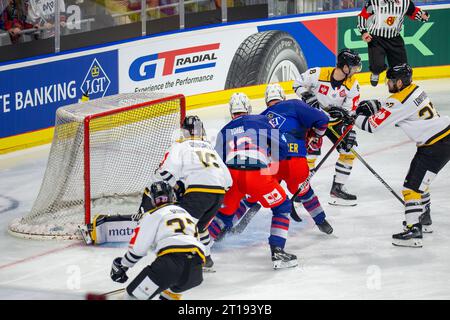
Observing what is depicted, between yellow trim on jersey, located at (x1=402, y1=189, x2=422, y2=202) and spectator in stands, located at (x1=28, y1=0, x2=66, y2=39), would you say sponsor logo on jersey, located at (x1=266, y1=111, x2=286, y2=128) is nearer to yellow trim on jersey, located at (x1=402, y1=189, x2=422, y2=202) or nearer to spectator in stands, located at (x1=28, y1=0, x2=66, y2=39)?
yellow trim on jersey, located at (x1=402, y1=189, x2=422, y2=202)

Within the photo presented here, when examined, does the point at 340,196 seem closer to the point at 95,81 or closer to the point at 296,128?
the point at 296,128

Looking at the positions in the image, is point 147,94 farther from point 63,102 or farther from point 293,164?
point 63,102

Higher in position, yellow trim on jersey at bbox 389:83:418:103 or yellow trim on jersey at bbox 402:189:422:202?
yellow trim on jersey at bbox 389:83:418:103

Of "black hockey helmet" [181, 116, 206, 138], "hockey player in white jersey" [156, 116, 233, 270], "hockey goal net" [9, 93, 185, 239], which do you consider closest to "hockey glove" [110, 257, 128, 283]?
"hockey player in white jersey" [156, 116, 233, 270]

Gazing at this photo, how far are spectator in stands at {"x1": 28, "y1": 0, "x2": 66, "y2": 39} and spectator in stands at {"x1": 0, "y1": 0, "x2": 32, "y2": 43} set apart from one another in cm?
8

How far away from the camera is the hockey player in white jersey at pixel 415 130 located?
25.5ft

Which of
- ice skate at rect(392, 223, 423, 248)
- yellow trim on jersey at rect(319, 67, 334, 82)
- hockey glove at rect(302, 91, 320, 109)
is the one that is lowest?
ice skate at rect(392, 223, 423, 248)

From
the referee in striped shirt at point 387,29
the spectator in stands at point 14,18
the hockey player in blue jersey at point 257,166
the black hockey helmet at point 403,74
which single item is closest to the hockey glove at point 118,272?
the hockey player in blue jersey at point 257,166

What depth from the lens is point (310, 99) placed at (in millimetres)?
8977

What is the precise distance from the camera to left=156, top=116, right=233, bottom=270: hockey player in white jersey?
693 cm

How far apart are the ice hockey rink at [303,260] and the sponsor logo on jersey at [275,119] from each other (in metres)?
0.88

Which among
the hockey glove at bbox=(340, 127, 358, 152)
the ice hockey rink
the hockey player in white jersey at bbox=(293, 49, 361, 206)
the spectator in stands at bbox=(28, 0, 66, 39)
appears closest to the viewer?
the ice hockey rink

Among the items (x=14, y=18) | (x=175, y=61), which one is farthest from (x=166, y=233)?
(x=175, y=61)

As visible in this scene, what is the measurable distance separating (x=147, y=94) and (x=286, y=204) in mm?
2019
